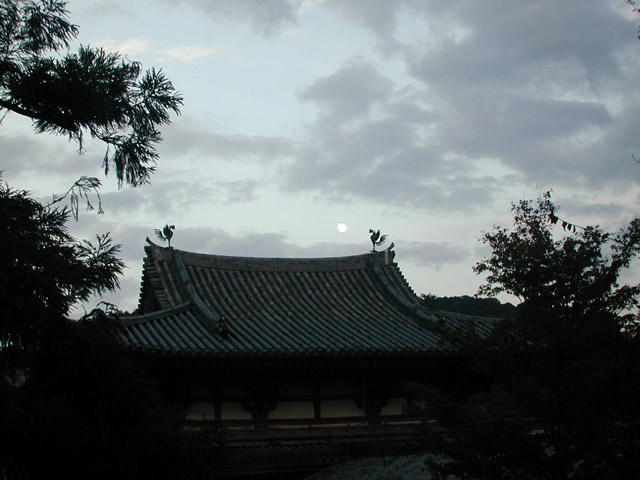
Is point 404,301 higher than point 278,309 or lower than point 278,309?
higher

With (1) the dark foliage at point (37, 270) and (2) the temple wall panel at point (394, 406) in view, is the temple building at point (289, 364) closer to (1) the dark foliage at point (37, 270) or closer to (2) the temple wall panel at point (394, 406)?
(2) the temple wall panel at point (394, 406)

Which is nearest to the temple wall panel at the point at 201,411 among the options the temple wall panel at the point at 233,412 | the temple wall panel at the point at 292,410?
the temple wall panel at the point at 233,412

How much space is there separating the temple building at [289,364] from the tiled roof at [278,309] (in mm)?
37

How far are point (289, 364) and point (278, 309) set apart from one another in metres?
4.05

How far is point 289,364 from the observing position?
15.4m

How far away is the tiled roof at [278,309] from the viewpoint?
15.9 meters

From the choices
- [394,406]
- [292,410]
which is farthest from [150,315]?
[394,406]

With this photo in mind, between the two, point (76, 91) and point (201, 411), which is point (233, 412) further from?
point (76, 91)

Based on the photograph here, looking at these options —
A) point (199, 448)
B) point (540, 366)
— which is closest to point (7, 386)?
point (199, 448)

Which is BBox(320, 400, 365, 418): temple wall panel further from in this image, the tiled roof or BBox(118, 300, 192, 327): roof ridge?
BBox(118, 300, 192, 327): roof ridge

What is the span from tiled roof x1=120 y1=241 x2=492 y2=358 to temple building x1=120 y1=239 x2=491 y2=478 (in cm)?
4

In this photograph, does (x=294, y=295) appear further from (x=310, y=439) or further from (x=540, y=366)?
(x=540, y=366)

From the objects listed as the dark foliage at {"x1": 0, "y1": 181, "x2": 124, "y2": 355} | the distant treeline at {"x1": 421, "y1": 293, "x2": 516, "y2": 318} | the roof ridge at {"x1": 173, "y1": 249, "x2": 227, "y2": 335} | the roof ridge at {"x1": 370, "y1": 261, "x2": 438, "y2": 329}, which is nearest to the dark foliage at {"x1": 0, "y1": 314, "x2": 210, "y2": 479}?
the dark foliage at {"x1": 0, "y1": 181, "x2": 124, "y2": 355}

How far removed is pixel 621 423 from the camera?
9.07m
